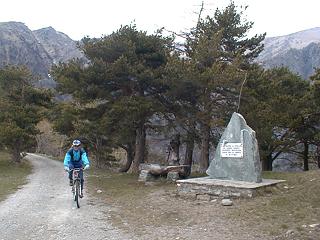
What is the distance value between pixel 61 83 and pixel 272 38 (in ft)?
341

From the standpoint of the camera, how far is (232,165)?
1306cm

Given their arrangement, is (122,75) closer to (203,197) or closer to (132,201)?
(132,201)

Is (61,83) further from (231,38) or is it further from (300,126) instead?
(300,126)

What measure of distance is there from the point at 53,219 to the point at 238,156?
6.54 m

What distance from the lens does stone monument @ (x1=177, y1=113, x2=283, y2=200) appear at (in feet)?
37.8

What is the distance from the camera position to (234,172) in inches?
512

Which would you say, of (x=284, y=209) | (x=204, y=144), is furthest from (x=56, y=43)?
(x=284, y=209)

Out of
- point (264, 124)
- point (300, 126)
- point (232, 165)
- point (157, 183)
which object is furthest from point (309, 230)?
point (300, 126)

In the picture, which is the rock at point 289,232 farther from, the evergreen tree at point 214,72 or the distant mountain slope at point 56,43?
the distant mountain slope at point 56,43

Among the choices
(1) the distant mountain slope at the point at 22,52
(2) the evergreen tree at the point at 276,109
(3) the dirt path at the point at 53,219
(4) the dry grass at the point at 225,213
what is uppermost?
(1) the distant mountain slope at the point at 22,52

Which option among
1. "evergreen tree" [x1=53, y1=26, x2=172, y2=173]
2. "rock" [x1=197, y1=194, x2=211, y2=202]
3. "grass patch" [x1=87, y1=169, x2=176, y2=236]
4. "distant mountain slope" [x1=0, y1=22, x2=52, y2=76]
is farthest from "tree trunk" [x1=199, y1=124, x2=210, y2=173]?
"distant mountain slope" [x1=0, y1=22, x2=52, y2=76]

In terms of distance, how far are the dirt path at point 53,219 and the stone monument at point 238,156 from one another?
4.43 metres

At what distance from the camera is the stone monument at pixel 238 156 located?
1264 cm

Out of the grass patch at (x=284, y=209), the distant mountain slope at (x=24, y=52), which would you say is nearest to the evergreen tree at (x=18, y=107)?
the grass patch at (x=284, y=209)
